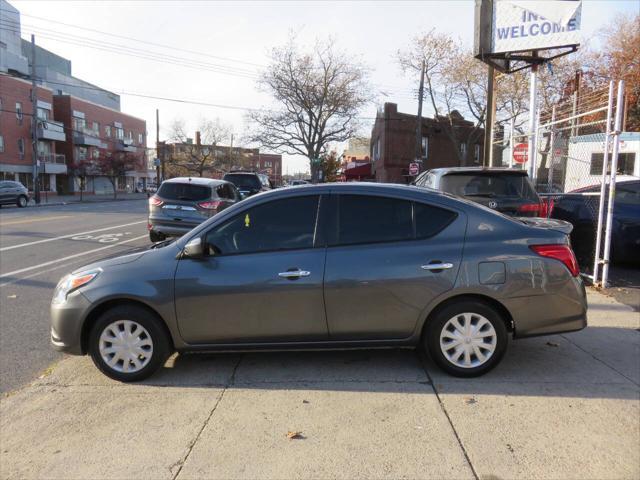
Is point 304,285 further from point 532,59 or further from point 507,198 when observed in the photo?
point 532,59

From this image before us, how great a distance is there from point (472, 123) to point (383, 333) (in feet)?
144

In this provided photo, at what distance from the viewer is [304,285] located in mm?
3926

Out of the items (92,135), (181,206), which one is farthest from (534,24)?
(92,135)

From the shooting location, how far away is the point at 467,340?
3990mm

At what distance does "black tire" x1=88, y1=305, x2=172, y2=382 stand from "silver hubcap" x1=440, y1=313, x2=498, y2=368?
91.5 inches

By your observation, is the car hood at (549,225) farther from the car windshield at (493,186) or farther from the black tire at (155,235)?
the black tire at (155,235)

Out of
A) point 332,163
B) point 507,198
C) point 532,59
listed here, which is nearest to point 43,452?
point 507,198

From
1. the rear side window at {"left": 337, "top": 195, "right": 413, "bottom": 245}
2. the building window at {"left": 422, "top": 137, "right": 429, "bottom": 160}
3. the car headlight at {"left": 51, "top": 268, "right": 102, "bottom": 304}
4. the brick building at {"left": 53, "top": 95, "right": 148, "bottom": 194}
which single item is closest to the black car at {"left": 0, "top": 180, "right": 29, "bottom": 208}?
the brick building at {"left": 53, "top": 95, "right": 148, "bottom": 194}

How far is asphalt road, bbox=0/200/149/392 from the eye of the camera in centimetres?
491

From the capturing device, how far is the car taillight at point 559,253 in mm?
4020

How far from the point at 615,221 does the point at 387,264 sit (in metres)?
6.24

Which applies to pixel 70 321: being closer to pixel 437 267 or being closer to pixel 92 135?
pixel 437 267

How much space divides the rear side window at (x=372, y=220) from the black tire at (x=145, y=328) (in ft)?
5.50

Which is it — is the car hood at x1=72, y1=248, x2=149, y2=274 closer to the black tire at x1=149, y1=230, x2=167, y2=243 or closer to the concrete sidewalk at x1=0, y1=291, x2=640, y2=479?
the concrete sidewalk at x1=0, y1=291, x2=640, y2=479
